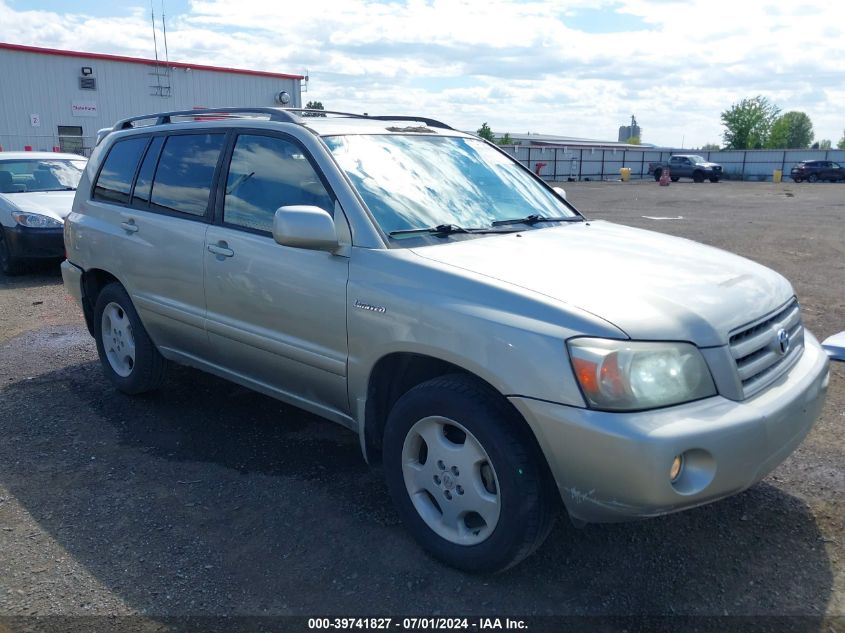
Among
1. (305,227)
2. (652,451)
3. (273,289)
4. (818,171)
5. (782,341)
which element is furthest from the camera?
Result: (818,171)

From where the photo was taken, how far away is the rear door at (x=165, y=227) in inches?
167

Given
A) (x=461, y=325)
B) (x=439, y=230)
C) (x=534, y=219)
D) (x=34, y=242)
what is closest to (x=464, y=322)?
(x=461, y=325)

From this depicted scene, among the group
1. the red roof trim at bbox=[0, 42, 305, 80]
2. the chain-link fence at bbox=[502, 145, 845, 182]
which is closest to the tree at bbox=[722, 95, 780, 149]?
the chain-link fence at bbox=[502, 145, 845, 182]

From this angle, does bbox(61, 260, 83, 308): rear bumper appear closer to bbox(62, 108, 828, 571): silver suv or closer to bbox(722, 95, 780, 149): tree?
bbox(62, 108, 828, 571): silver suv

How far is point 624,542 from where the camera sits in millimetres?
3283

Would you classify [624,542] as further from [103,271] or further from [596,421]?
[103,271]

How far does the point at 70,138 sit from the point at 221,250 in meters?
27.1

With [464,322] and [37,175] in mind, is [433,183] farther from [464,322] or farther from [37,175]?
[37,175]

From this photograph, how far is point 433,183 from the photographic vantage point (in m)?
3.76

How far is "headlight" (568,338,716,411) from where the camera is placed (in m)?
2.54


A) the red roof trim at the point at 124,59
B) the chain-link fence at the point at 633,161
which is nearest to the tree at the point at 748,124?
the chain-link fence at the point at 633,161

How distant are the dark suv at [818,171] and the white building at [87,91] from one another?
105 feet

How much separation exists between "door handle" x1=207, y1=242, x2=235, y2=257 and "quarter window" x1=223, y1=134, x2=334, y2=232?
14cm

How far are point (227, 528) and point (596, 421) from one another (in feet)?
6.09
